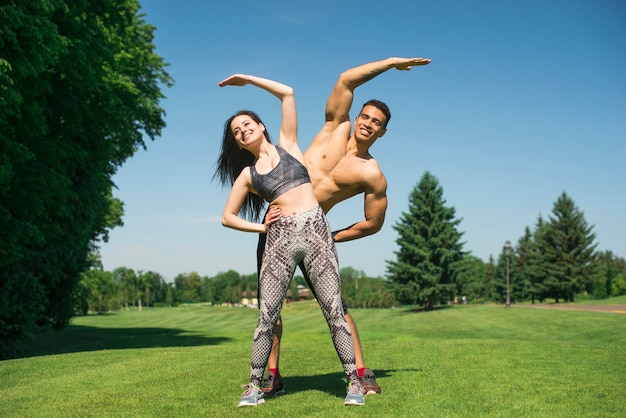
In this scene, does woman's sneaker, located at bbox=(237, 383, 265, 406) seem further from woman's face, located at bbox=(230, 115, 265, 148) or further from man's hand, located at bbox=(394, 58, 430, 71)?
man's hand, located at bbox=(394, 58, 430, 71)

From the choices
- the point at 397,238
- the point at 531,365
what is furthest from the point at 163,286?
the point at 531,365

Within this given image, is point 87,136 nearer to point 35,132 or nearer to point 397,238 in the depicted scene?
point 35,132

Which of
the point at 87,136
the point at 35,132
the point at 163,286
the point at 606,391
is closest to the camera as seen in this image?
the point at 606,391

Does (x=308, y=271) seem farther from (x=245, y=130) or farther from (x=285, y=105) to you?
(x=285, y=105)

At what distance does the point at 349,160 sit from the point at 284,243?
107cm

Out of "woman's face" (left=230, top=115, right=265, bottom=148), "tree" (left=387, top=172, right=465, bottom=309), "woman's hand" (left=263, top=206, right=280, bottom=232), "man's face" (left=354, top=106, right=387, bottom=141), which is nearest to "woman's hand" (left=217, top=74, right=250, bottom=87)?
"woman's face" (left=230, top=115, right=265, bottom=148)

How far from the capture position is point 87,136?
1927 cm

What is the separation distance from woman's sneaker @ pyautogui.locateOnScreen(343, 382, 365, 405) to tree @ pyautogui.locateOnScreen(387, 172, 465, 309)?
38.2 meters

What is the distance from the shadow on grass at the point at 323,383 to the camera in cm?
546

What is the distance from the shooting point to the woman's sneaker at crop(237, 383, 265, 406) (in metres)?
→ 4.75

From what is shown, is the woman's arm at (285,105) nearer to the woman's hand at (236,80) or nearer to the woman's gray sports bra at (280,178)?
A: the woman's hand at (236,80)

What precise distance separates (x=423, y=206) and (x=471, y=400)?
39566 millimetres

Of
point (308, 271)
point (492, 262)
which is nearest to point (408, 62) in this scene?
point (308, 271)

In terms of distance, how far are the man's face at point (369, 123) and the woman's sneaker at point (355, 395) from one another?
7.14 ft
